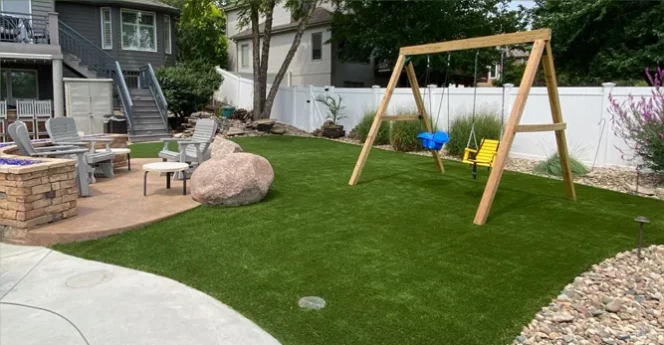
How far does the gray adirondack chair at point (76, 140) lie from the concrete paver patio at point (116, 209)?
0.29 metres

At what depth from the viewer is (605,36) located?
16828 millimetres

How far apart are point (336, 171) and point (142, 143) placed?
8282 mm

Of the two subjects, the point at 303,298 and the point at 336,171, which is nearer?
the point at 303,298

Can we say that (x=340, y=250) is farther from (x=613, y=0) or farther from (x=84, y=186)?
(x=613, y=0)

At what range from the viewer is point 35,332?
11.2ft

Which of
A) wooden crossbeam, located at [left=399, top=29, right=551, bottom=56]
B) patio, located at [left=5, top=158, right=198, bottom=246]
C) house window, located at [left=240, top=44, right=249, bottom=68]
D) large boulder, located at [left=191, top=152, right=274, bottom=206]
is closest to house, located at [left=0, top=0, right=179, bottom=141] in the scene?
house window, located at [left=240, top=44, right=249, bottom=68]

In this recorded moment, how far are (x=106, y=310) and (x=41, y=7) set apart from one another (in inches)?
740

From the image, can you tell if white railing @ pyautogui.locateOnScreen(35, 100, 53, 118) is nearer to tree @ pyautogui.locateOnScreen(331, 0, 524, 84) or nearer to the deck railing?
the deck railing

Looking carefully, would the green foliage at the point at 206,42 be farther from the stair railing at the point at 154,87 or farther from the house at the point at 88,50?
the stair railing at the point at 154,87

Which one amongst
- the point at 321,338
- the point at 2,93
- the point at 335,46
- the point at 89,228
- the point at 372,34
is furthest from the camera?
the point at 335,46

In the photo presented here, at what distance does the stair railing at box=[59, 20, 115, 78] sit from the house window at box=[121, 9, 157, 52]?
6.65 ft

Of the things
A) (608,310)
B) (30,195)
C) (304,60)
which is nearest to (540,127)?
(608,310)

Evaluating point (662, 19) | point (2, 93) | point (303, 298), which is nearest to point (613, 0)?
point (662, 19)

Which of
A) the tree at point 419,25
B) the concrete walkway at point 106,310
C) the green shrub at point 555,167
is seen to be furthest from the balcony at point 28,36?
the green shrub at point 555,167
